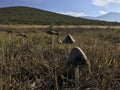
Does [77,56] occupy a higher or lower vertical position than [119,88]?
higher

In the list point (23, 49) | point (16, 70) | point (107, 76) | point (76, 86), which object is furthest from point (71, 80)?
point (23, 49)

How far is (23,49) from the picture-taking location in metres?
6.66

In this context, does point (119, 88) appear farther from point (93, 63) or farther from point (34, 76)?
point (34, 76)

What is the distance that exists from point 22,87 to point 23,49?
7.94 feet

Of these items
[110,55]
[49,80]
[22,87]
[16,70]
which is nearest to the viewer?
[22,87]

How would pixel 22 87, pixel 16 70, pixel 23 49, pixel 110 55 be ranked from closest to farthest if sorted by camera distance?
pixel 22 87
pixel 16 70
pixel 110 55
pixel 23 49

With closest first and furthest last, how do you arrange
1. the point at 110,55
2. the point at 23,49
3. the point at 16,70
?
the point at 16,70, the point at 110,55, the point at 23,49

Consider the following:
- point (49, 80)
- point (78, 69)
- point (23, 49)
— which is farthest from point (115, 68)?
point (23, 49)

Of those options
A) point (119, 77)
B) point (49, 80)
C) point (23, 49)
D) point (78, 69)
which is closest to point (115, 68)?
point (119, 77)

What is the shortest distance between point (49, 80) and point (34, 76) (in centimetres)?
31

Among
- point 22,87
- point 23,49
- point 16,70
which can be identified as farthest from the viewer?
point 23,49

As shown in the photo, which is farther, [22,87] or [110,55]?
[110,55]

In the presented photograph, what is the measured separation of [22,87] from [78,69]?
0.90m

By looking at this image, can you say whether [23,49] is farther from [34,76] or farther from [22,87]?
[22,87]
